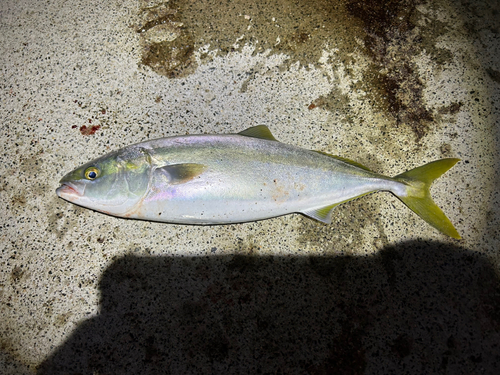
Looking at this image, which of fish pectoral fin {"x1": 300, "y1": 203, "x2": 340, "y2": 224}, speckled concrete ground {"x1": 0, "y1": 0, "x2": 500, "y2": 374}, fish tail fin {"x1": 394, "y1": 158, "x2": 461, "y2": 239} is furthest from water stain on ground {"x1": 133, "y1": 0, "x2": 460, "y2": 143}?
fish pectoral fin {"x1": 300, "y1": 203, "x2": 340, "y2": 224}

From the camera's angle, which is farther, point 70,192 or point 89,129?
point 89,129

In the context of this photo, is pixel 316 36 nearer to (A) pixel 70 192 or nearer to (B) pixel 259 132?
(B) pixel 259 132

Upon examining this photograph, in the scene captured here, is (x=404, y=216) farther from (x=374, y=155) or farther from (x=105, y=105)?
(x=105, y=105)

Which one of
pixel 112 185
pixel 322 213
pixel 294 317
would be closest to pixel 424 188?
pixel 322 213

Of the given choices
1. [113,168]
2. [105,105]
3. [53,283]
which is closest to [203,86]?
[105,105]

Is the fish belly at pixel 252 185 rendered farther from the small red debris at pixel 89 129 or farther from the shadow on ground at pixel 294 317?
the small red debris at pixel 89 129

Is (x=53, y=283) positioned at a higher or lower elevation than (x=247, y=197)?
lower

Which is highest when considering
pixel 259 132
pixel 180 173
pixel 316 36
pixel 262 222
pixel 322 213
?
pixel 316 36
